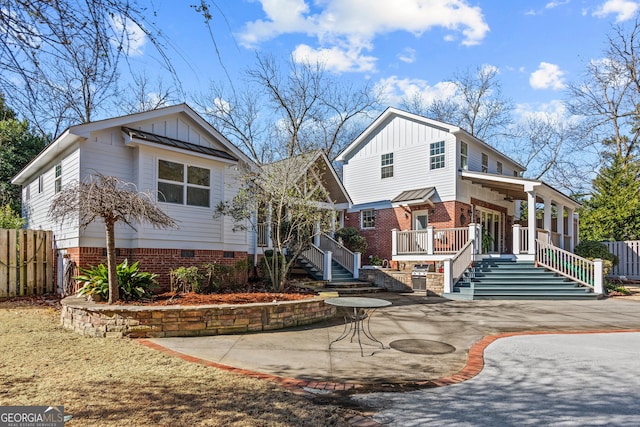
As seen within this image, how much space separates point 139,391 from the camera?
402cm

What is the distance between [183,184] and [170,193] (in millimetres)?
470

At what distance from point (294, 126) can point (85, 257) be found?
20.2 m

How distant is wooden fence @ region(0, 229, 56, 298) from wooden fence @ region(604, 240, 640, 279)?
23.9m

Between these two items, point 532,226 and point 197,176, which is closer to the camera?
point 197,176

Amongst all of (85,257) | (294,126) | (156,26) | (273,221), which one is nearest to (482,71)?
(294,126)

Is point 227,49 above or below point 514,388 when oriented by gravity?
above

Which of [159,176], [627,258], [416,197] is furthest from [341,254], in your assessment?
[627,258]

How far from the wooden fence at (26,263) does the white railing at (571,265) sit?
16.7m

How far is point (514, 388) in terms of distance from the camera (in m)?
4.52

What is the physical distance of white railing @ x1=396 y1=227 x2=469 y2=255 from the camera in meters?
16.6

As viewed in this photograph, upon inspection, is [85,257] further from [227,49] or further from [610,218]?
[610,218]

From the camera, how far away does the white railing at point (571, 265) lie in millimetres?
13945

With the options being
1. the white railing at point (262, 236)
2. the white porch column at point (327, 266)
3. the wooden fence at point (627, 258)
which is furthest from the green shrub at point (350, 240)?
the wooden fence at point (627, 258)

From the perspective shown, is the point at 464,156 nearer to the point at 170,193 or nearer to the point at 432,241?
the point at 432,241
